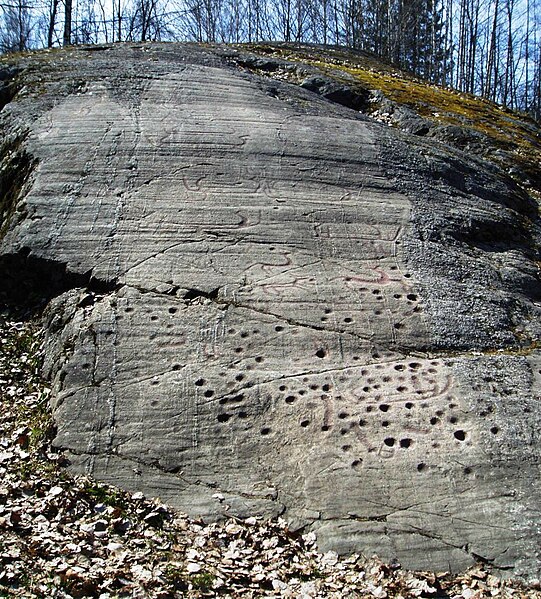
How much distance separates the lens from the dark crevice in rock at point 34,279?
6.73m

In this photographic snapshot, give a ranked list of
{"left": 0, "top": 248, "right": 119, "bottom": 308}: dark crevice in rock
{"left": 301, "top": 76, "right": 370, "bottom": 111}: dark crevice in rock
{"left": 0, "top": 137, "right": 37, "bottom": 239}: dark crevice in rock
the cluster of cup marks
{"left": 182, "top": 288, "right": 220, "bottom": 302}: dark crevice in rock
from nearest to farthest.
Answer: the cluster of cup marks
{"left": 182, "top": 288, "right": 220, "bottom": 302}: dark crevice in rock
{"left": 0, "top": 248, "right": 119, "bottom": 308}: dark crevice in rock
{"left": 0, "top": 137, "right": 37, "bottom": 239}: dark crevice in rock
{"left": 301, "top": 76, "right": 370, "bottom": 111}: dark crevice in rock

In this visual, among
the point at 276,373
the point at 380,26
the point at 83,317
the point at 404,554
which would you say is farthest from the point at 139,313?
the point at 380,26

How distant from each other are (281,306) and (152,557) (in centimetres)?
264

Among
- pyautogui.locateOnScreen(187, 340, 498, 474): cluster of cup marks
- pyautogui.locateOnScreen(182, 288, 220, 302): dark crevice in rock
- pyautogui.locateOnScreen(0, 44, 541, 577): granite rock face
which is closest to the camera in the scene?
pyautogui.locateOnScreen(0, 44, 541, 577): granite rock face

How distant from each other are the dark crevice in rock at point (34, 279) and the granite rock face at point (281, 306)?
0.08 feet

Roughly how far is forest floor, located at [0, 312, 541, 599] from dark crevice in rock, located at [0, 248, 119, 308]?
2.17 m

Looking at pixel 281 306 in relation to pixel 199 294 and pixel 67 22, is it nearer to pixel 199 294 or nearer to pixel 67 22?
pixel 199 294

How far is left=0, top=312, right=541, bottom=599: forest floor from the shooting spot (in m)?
4.04

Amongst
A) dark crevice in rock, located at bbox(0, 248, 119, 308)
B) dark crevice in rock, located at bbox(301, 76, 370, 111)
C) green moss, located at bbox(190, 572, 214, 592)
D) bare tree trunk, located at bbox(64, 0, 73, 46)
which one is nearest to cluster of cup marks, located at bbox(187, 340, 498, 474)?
green moss, located at bbox(190, 572, 214, 592)

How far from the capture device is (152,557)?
430 centimetres

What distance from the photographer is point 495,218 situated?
8.05m

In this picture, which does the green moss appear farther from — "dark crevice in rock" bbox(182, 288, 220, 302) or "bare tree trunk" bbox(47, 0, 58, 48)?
"bare tree trunk" bbox(47, 0, 58, 48)

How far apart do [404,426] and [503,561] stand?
1195 millimetres

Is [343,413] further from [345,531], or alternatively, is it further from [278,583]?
[278,583]
